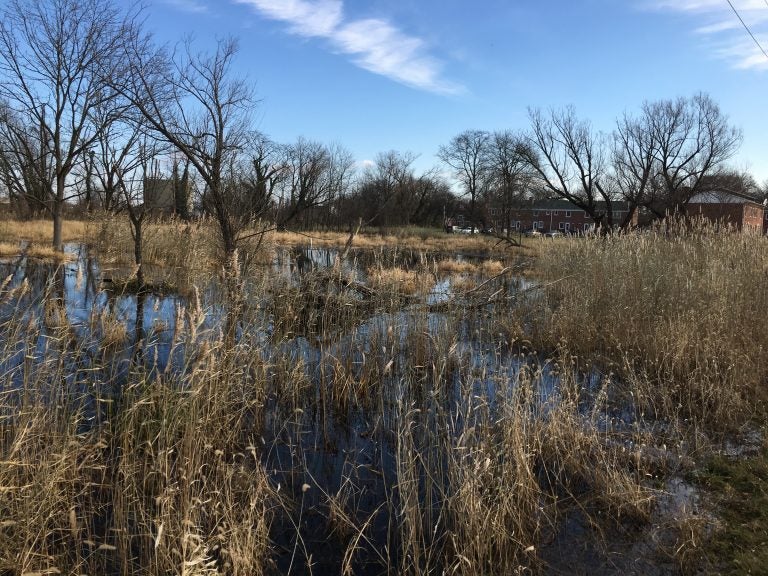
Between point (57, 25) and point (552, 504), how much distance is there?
632 inches

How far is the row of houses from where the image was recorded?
19141 mm

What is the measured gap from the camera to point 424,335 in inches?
223

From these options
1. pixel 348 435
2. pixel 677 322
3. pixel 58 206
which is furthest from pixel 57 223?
pixel 677 322

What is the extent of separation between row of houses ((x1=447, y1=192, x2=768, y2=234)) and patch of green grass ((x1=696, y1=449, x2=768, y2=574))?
289 inches

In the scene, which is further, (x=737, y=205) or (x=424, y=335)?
(x=737, y=205)

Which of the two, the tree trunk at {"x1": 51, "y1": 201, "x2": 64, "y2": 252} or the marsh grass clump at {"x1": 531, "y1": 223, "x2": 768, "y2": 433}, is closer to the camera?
the marsh grass clump at {"x1": 531, "y1": 223, "x2": 768, "y2": 433}

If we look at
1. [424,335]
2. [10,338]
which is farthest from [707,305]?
[10,338]

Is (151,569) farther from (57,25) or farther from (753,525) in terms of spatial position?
(57,25)

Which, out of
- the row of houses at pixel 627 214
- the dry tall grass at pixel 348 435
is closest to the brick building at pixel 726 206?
the row of houses at pixel 627 214

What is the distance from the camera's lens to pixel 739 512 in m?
2.92

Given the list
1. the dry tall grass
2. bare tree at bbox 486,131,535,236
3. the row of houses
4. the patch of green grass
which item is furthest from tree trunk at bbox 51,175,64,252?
bare tree at bbox 486,131,535,236

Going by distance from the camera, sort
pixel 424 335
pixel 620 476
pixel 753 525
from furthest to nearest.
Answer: pixel 424 335
pixel 620 476
pixel 753 525

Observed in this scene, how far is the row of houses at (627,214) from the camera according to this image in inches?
754

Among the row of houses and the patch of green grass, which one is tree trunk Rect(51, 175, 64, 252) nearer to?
the row of houses
